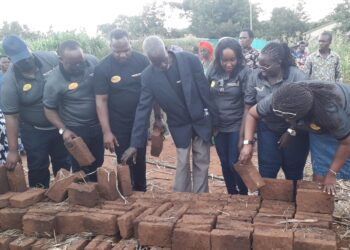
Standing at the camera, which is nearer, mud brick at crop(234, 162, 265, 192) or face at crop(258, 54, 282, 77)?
mud brick at crop(234, 162, 265, 192)

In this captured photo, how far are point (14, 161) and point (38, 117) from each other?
0.58 meters

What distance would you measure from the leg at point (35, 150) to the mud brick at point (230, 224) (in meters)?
2.37

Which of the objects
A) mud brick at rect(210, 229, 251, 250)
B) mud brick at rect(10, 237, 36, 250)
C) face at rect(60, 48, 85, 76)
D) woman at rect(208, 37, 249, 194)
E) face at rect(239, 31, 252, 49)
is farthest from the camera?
face at rect(239, 31, 252, 49)

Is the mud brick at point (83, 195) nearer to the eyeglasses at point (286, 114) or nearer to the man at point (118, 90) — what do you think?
the man at point (118, 90)

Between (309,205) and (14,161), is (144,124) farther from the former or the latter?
(309,205)

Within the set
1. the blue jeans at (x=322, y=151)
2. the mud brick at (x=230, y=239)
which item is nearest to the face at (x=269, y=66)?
the blue jeans at (x=322, y=151)

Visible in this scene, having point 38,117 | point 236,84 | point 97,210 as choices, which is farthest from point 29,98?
point 236,84

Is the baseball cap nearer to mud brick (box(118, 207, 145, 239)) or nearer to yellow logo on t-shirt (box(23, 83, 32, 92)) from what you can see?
yellow logo on t-shirt (box(23, 83, 32, 92))

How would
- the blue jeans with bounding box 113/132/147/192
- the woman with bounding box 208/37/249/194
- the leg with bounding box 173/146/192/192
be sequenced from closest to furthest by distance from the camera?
the woman with bounding box 208/37/249/194, the leg with bounding box 173/146/192/192, the blue jeans with bounding box 113/132/147/192

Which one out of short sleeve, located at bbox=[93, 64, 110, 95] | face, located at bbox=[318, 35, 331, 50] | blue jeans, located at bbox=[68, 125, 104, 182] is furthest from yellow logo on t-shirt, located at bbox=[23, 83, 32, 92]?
face, located at bbox=[318, 35, 331, 50]

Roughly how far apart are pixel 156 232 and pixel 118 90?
1.87 metres

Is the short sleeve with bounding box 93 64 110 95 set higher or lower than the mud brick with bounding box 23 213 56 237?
higher

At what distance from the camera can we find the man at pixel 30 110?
4.03 m

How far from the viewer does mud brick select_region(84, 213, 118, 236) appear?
2.99m
